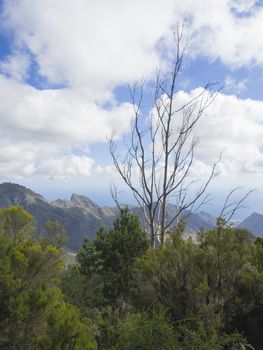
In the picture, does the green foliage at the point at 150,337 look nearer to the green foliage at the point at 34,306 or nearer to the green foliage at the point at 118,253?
the green foliage at the point at 34,306

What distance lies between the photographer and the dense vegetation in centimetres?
683

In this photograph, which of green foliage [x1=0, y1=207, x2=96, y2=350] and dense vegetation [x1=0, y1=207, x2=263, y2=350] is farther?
dense vegetation [x1=0, y1=207, x2=263, y2=350]

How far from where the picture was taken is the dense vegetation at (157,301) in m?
6.83

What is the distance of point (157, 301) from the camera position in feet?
30.9

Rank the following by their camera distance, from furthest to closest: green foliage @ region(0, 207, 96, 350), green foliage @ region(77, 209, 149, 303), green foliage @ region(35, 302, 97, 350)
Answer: green foliage @ region(77, 209, 149, 303)
green foliage @ region(0, 207, 96, 350)
green foliage @ region(35, 302, 97, 350)

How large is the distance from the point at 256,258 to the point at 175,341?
4.54 m

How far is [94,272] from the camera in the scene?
2044cm

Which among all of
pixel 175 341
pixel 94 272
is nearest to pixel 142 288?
pixel 175 341

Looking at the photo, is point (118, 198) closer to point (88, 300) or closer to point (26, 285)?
point (88, 300)

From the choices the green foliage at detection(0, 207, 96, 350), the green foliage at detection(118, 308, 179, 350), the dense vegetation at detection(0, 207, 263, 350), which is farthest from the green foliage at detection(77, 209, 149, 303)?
the green foliage at detection(118, 308, 179, 350)

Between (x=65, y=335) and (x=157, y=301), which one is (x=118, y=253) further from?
(x=65, y=335)

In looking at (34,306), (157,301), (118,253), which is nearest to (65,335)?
(34,306)

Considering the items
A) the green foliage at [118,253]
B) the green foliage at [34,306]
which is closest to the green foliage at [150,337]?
the green foliage at [34,306]

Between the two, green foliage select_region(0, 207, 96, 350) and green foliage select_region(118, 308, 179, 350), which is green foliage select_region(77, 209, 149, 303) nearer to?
green foliage select_region(0, 207, 96, 350)
